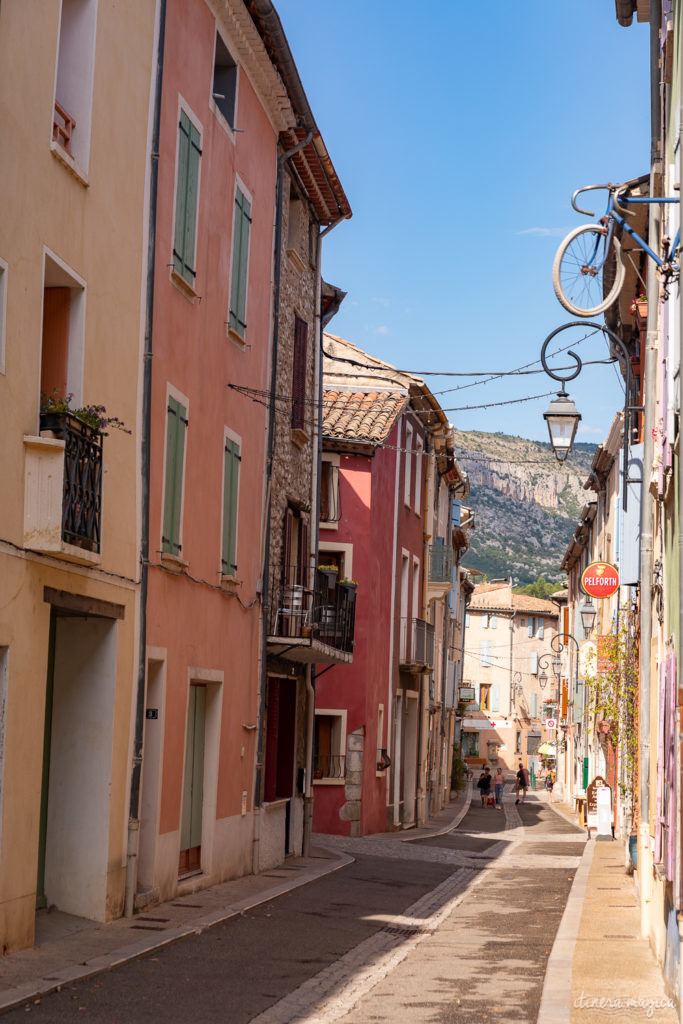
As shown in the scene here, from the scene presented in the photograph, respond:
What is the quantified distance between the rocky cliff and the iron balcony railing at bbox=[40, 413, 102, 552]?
149224 millimetres

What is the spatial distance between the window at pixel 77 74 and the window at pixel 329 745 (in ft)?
62.2

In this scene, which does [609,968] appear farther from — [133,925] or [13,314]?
[13,314]

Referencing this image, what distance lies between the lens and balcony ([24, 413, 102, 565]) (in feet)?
36.0

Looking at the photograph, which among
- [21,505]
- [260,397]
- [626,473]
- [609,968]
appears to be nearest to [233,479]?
[260,397]

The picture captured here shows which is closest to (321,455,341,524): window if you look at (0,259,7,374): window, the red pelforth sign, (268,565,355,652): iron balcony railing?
the red pelforth sign

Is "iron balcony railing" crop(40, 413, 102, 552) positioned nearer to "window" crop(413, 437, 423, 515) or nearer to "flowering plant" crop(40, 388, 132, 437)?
"flowering plant" crop(40, 388, 132, 437)

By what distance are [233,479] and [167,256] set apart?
3944mm

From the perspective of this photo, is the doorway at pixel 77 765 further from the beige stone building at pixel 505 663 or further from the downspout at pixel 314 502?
the beige stone building at pixel 505 663

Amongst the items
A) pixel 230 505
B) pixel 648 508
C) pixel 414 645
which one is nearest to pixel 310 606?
pixel 230 505

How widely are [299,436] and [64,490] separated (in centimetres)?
1142

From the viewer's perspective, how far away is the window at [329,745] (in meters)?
29.8

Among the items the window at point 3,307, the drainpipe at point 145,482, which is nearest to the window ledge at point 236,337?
the drainpipe at point 145,482

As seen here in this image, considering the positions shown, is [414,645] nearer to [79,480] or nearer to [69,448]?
[79,480]

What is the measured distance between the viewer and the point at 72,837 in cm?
1316
